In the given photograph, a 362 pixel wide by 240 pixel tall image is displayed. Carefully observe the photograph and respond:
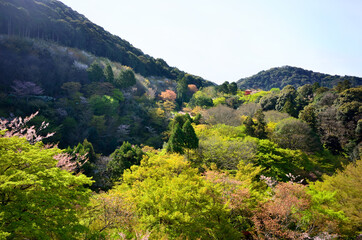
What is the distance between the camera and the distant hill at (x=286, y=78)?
88.2 metres

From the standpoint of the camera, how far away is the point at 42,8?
42.8 metres

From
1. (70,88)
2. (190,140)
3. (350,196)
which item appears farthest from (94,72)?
(350,196)

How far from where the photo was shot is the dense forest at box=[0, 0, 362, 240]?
6270 mm

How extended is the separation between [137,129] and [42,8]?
1528 inches

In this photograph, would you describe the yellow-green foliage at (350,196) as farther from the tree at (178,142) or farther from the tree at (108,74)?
the tree at (108,74)

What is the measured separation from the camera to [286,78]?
95438 mm

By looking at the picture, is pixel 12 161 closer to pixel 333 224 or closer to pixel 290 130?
pixel 333 224

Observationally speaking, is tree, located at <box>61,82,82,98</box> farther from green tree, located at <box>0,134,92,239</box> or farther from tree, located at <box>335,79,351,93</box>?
tree, located at <box>335,79,351,93</box>

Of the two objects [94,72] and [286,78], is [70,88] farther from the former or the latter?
[286,78]

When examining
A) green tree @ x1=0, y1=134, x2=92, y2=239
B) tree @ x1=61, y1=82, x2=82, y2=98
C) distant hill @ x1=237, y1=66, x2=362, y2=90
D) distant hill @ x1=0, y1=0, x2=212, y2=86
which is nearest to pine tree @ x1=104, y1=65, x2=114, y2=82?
tree @ x1=61, y1=82, x2=82, y2=98

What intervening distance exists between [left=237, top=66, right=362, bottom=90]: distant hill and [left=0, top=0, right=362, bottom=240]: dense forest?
191 feet

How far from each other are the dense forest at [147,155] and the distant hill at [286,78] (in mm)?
58191

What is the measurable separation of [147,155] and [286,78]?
98504mm

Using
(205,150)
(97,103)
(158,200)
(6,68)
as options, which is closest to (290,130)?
(205,150)
